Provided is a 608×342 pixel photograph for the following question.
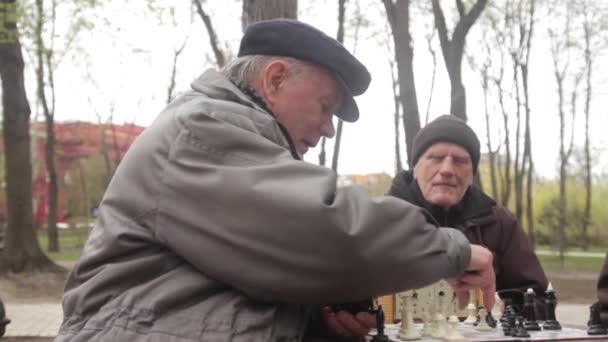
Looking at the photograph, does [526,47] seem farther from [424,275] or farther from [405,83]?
[424,275]

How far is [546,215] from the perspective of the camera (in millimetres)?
29391

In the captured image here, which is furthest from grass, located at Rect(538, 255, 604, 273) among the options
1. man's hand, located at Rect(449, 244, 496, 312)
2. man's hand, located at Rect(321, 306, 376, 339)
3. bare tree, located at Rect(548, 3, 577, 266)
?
man's hand, located at Rect(449, 244, 496, 312)

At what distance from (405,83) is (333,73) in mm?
12641

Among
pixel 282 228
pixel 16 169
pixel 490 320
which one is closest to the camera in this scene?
pixel 282 228

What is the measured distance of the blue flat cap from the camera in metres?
1.99

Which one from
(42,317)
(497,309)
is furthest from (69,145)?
(497,309)

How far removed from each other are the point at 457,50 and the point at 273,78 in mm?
13943

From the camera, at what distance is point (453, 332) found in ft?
7.79

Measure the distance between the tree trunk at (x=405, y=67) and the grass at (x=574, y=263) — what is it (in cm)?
1448

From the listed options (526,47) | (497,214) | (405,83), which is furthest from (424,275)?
(526,47)

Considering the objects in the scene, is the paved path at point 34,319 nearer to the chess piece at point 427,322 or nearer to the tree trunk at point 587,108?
the chess piece at point 427,322

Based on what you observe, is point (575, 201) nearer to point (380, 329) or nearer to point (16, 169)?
point (16, 169)

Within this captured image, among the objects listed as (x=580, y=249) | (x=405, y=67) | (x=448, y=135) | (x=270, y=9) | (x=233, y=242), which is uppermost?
(x=270, y=9)

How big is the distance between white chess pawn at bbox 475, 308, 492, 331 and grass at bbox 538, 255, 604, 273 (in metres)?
25.0
